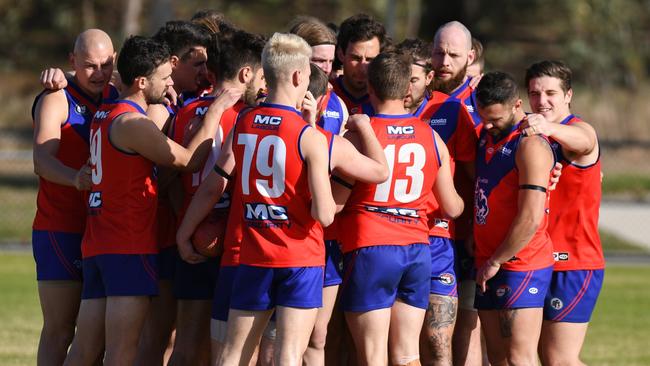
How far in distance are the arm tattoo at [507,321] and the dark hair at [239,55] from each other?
2395mm

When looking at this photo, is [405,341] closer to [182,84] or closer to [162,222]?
[162,222]

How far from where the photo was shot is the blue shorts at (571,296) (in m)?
7.47

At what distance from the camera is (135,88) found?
23.1ft

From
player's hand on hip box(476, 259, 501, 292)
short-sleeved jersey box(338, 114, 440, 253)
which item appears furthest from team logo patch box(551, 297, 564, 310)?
short-sleeved jersey box(338, 114, 440, 253)

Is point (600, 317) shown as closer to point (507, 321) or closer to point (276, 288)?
point (507, 321)

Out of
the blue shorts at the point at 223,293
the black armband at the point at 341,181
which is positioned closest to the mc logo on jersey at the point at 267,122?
the black armband at the point at 341,181

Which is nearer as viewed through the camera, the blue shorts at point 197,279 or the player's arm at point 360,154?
the player's arm at point 360,154

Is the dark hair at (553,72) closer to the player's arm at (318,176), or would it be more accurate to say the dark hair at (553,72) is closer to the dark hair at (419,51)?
the dark hair at (419,51)

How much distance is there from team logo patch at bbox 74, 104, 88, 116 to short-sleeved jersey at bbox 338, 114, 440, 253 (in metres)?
2.09

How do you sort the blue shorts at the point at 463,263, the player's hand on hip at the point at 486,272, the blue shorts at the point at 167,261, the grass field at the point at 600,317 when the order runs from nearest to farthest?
the player's hand on hip at the point at 486,272
the blue shorts at the point at 167,261
the blue shorts at the point at 463,263
the grass field at the point at 600,317

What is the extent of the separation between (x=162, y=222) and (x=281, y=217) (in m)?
1.44

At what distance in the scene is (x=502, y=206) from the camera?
23.9 ft

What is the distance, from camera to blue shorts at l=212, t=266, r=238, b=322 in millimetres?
6754

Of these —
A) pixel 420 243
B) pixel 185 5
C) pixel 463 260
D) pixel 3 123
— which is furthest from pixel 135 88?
pixel 185 5
